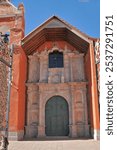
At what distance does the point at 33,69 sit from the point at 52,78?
1621 millimetres

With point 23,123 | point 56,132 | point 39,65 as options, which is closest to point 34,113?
point 23,123

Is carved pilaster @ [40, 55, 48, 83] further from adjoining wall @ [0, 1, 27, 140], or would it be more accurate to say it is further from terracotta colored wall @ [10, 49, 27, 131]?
Result: terracotta colored wall @ [10, 49, 27, 131]

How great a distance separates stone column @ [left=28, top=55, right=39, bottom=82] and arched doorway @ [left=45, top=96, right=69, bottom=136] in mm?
1992

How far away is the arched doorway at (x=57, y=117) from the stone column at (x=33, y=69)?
1.99 meters

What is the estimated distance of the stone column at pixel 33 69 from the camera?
14.6 metres

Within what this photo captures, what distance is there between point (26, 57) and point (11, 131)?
5601 millimetres

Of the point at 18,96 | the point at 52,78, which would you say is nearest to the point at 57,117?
the point at 52,78

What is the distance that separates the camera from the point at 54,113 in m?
13.6

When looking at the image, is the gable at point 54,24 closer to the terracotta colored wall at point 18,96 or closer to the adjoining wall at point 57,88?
the adjoining wall at point 57,88

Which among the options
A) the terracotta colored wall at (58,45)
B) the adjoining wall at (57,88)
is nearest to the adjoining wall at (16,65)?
the adjoining wall at (57,88)

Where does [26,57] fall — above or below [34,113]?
above

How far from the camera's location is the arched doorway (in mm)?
13359

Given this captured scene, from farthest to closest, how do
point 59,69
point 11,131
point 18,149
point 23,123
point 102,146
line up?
point 59,69 → point 23,123 → point 11,131 → point 18,149 → point 102,146

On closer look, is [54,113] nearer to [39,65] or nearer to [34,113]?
[34,113]
